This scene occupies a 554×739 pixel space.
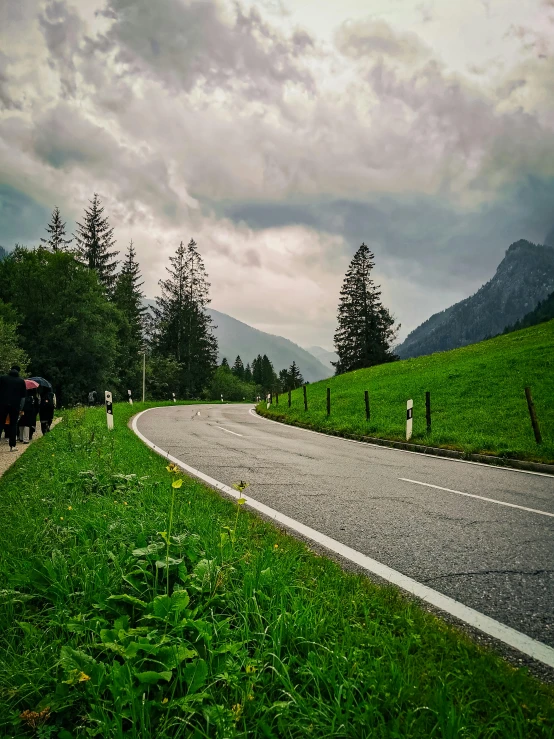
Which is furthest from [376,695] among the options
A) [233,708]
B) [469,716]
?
[233,708]

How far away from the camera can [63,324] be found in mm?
33906

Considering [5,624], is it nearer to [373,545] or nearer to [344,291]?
[373,545]

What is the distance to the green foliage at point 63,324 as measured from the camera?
3416 centimetres

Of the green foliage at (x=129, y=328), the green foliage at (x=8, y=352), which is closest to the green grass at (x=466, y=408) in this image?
the green foliage at (x=8, y=352)

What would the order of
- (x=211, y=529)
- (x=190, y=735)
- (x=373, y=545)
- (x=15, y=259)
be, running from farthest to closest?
(x=15, y=259), (x=373, y=545), (x=211, y=529), (x=190, y=735)

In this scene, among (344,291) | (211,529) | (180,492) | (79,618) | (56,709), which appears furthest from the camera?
(344,291)

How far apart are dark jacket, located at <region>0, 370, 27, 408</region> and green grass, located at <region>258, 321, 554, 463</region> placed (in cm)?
1015

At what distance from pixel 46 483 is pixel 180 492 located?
1.77 meters

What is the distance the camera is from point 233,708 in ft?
5.48

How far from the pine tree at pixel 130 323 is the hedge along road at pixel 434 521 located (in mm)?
37984

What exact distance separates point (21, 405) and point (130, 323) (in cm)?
4300

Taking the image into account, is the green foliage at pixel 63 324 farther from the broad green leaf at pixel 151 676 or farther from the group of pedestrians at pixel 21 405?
the broad green leaf at pixel 151 676

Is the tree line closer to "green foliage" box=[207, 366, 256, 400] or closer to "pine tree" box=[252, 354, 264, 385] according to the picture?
"green foliage" box=[207, 366, 256, 400]

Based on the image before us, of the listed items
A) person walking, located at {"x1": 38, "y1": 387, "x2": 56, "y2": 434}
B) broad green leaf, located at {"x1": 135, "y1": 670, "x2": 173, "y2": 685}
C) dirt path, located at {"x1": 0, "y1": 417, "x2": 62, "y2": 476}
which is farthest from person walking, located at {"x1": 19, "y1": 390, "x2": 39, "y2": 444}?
broad green leaf, located at {"x1": 135, "y1": 670, "x2": 173, "y2": 685}
